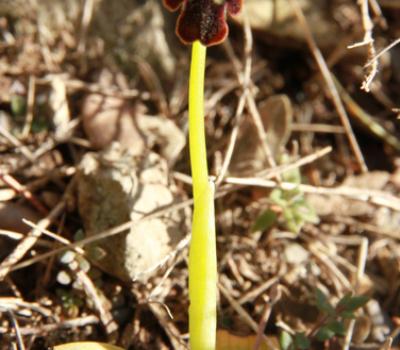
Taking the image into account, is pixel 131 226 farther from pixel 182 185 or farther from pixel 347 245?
pixel 347 245

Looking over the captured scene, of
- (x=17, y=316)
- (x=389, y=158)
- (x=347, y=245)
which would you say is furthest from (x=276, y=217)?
(x=17, y=316)

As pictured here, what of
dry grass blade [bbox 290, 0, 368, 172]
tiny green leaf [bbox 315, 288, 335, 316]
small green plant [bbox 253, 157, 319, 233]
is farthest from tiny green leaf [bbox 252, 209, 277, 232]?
dry grass blade [bbox 290, 0, 368, 172]

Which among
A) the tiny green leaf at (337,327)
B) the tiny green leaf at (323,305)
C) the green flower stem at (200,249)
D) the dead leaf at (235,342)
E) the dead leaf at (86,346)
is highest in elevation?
the green flower stem at (200,249)

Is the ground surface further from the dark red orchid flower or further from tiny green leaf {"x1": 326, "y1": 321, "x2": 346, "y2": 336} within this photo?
the dark red orchid flower

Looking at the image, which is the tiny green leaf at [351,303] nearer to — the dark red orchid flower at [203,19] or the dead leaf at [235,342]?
the dead leaf at [235,342]

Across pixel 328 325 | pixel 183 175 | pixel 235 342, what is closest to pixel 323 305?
pixel 328 325

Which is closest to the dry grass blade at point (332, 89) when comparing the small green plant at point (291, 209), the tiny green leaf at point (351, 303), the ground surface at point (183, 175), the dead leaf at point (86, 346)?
the ground surface at point (183, 175)
